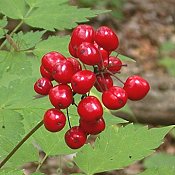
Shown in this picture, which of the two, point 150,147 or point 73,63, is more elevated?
point 73,63

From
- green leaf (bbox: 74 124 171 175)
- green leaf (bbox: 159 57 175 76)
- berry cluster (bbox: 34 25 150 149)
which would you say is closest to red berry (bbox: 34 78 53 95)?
berry cluster (bbox: 34 25 150 149)

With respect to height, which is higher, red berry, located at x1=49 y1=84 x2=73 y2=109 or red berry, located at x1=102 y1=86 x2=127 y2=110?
red berry, located at x1=49 y1=84 x2=73 y2=109

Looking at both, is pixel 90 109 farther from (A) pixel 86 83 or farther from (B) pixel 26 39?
(B) pixel 26 39

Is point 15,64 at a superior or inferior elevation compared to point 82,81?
inferior

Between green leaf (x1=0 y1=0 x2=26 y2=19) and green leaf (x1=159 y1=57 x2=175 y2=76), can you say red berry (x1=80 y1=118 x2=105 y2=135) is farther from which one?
green leaf (x1=159 y1=57 x2=175 y2=76)

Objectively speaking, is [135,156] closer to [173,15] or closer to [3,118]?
[3,118]

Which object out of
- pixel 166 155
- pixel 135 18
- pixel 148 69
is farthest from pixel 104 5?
pixel 166 155

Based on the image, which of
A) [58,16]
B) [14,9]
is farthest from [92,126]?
[14,9]
